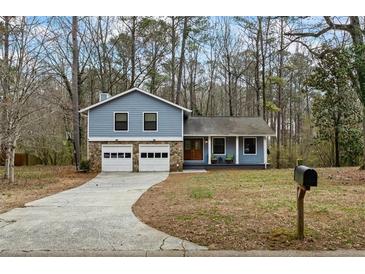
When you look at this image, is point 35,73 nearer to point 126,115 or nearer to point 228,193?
point 126,115

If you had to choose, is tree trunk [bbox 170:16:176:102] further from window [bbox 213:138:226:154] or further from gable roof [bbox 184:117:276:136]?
window [bbox 213:138:226:154]

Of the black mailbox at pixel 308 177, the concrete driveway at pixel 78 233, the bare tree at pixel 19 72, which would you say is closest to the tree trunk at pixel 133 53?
the bare tree at pixel 19 72

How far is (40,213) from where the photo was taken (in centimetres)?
649

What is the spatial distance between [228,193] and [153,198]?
1.99 meters

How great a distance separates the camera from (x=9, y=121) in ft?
39.5

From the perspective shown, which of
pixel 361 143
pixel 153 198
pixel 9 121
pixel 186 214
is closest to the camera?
pixel 186 214

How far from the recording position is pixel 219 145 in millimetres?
20062

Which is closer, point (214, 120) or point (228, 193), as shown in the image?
point (228, 193)

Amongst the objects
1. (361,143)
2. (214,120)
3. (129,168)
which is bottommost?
(129,168)

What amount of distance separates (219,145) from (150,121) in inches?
173

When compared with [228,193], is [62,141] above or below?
above

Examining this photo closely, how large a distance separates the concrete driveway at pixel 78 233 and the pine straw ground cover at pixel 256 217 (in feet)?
1.01

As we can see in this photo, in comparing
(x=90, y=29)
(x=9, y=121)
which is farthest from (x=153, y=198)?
(x=90, y=29)

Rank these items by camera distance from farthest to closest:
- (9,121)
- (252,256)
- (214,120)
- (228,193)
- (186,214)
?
(214,120), (9,121), (228,193), (186,214), (252,256)
